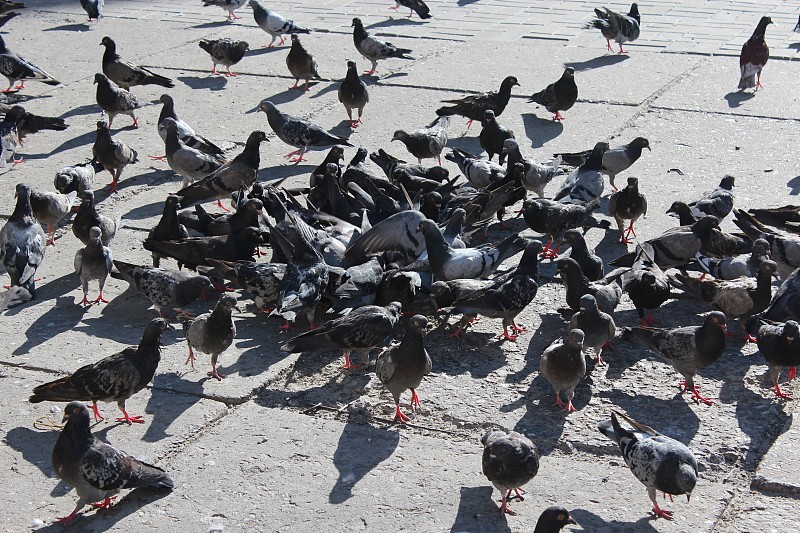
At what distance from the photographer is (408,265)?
25.5ft

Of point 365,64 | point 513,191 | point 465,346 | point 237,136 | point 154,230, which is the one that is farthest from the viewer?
point 365,64

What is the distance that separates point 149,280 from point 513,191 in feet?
10.8

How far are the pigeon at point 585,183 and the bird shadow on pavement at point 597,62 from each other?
15.9ft

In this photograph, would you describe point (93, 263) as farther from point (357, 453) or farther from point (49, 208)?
point (357, 453)

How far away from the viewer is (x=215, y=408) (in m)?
6.05

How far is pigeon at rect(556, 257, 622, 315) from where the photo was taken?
6984 mm

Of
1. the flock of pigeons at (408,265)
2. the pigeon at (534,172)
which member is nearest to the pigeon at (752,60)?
the flock of pigeons at (408,265)

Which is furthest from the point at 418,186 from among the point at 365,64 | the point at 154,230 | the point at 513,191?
the point at 365,64

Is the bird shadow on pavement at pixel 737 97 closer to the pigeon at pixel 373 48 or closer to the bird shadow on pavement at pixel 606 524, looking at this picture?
the pigeon at pixel 373 48

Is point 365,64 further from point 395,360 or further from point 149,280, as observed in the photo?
point 395,360

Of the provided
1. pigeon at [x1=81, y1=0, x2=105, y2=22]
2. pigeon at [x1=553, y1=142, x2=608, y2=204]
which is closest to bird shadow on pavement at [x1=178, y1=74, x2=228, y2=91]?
pigeon at [x1=81, y1=0, x2=105, y2=22]

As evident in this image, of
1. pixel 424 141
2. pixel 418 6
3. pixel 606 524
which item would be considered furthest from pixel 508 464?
pixel 418 6

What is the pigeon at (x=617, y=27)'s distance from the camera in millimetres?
14375

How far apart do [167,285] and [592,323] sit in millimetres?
3024
